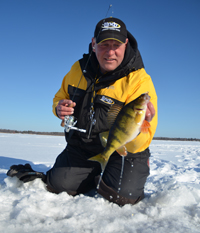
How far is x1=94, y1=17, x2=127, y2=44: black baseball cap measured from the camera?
289 cm

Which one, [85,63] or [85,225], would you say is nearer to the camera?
[85,225]

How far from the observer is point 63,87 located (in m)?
3.59

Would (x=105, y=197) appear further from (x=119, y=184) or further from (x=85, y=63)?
(x=85, y=63)

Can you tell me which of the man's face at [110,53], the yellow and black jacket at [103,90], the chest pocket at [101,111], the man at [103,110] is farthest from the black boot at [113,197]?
the man's face at [110,53]

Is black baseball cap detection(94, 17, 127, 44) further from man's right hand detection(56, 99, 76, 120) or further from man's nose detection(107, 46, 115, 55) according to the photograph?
man's right hand detection(56, 99, 76, 120)

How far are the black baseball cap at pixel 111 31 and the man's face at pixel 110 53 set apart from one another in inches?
3.3

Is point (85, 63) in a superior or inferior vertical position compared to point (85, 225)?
superior

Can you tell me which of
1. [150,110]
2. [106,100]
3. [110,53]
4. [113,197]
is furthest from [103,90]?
[113,197]

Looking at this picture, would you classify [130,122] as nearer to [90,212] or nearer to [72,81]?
[90,212]

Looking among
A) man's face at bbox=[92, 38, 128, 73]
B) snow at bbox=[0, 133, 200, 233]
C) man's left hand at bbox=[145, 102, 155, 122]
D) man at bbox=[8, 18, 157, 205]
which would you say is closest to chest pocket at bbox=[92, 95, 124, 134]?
man at bbox=[8, 18, 157, 205]

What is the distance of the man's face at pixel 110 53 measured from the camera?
116 inches

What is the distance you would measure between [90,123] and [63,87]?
1.02 meters

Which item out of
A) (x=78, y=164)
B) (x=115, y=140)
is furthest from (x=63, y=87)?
(x=115, y=140)

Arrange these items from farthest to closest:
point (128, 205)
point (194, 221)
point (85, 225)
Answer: point (128, 205), point (194, 221), point (85, 225)
